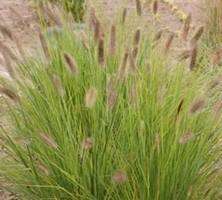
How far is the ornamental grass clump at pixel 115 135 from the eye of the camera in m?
2.41

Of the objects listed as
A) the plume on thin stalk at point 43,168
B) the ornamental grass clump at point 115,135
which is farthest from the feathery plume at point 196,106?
the plume on thin stalk at point 43,168

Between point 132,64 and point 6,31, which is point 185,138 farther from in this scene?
point 6,31

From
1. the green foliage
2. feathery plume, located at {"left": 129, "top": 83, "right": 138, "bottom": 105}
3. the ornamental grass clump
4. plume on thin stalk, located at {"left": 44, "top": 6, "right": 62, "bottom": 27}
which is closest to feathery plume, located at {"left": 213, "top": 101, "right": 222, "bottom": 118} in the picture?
the ornamental grass clump

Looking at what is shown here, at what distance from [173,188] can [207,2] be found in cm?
363

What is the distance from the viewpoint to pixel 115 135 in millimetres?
2566

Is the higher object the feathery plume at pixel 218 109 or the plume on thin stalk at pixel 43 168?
the feathery plume at pixel 218 109

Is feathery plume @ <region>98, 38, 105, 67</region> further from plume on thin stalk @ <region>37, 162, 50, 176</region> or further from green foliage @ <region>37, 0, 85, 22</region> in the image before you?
green foliage @ <region>37, 0, 85, 22</region>

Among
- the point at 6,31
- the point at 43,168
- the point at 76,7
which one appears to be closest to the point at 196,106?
the point at 43,168

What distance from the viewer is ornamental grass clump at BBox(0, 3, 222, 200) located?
7.90ft

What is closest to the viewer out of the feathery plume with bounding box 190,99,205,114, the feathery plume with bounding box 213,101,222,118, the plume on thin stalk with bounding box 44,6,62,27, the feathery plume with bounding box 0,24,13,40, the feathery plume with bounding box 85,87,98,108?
the feathery plume with bounding box 85,87,98,108

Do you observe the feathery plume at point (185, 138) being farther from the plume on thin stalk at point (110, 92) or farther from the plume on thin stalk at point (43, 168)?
the plume on thin stalk at point (43, 168)

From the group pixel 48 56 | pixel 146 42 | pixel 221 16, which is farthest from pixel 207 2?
pixel 48 56

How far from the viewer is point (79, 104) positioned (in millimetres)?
2775

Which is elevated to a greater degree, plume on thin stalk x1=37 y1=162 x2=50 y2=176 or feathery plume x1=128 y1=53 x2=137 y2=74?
feathery plume x1=128 y1=53 x2=137 y2=74
